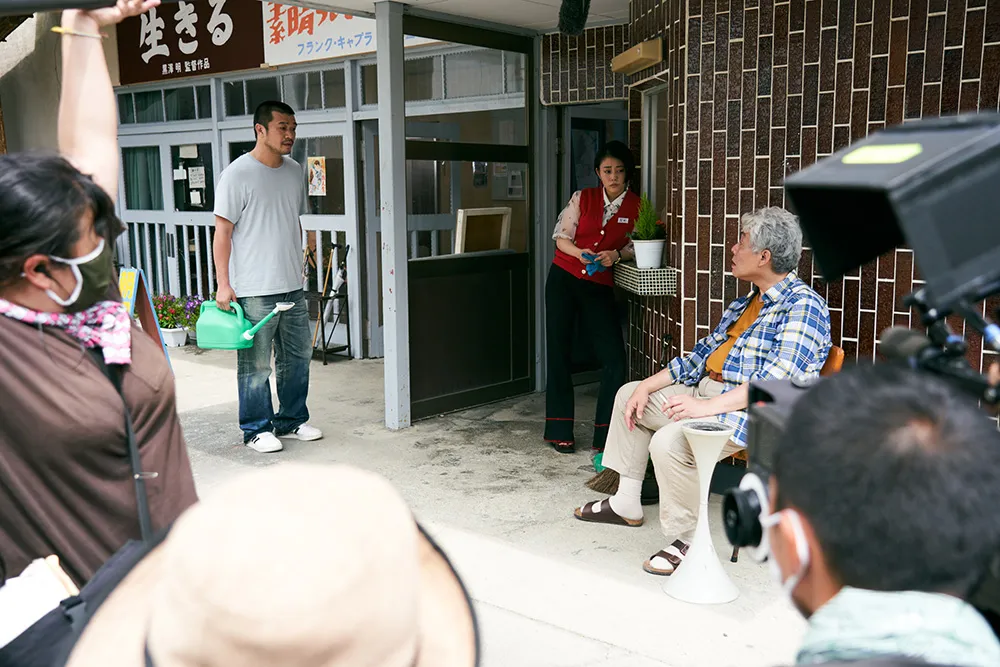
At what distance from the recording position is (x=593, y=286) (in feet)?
16.5

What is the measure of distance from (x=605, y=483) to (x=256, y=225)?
2288 mm

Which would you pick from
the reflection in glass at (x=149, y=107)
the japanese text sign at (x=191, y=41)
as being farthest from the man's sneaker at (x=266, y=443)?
the reflection in glass at (x=149, y=107)

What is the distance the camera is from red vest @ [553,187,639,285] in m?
4.99

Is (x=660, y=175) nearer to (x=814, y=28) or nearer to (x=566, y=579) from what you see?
(x=814, y=28)

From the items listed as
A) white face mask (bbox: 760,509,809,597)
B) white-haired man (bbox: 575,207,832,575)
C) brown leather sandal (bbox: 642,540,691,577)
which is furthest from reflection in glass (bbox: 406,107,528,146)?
white face mask (bbox: 760,509,809,597)

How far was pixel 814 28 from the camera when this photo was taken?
12.7 ft

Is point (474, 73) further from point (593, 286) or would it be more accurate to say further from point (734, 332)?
point (734, 332)

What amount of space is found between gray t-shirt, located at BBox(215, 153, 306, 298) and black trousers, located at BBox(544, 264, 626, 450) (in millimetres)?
1454

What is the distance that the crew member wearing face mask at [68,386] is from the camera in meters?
1.60

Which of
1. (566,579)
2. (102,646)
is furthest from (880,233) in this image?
(566,579)

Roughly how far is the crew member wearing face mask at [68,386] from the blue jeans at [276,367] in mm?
3368

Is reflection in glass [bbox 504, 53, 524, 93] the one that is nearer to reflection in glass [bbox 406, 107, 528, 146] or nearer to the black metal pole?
reflection in glass [bbox 406, 107, 528, 146]

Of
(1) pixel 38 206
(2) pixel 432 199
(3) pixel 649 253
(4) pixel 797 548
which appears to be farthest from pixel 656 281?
(4) pixel 797 548

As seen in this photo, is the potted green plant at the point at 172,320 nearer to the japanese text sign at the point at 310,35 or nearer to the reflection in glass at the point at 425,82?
the japanese text sign at the point at 310,35
